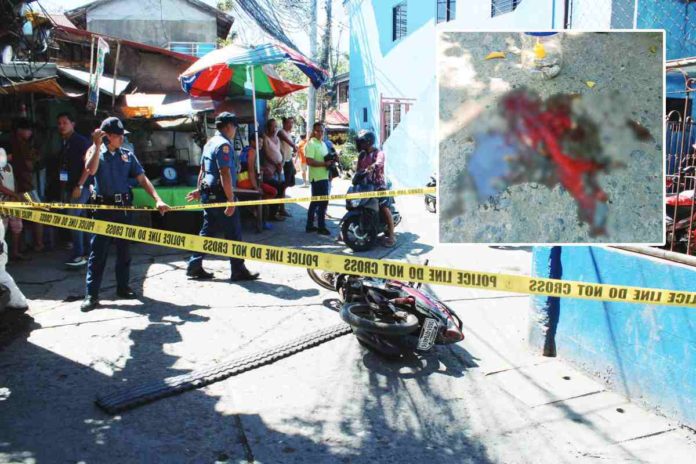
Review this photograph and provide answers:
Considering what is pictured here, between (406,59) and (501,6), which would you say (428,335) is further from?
(406,59)

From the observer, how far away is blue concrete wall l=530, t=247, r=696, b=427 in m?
3.56

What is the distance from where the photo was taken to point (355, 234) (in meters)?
8.00

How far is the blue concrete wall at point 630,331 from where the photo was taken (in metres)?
3.56

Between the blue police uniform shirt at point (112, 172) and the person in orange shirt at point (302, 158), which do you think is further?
the person in orange shirt at point (302, 158)

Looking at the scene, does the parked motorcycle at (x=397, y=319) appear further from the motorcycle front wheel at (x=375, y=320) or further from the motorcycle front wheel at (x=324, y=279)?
the motorcycle front wheel at (x=324, y=279)

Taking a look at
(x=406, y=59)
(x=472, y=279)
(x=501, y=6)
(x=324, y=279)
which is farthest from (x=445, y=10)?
(x=472, y=279)

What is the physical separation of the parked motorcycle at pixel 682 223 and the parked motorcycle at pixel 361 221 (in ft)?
13.0

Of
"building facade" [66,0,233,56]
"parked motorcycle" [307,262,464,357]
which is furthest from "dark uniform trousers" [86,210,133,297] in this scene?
"building facade" [66,0,233,56]

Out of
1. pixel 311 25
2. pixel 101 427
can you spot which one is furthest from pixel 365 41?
pixel 101 427

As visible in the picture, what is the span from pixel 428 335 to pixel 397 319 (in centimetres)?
31

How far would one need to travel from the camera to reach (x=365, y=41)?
23.5 m

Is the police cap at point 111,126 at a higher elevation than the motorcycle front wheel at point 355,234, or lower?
higher

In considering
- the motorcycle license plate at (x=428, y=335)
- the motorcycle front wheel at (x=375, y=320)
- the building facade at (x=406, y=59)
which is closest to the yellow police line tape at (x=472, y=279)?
the motorcycle front wheel at (x=375, y=320)

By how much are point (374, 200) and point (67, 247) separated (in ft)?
14.4
